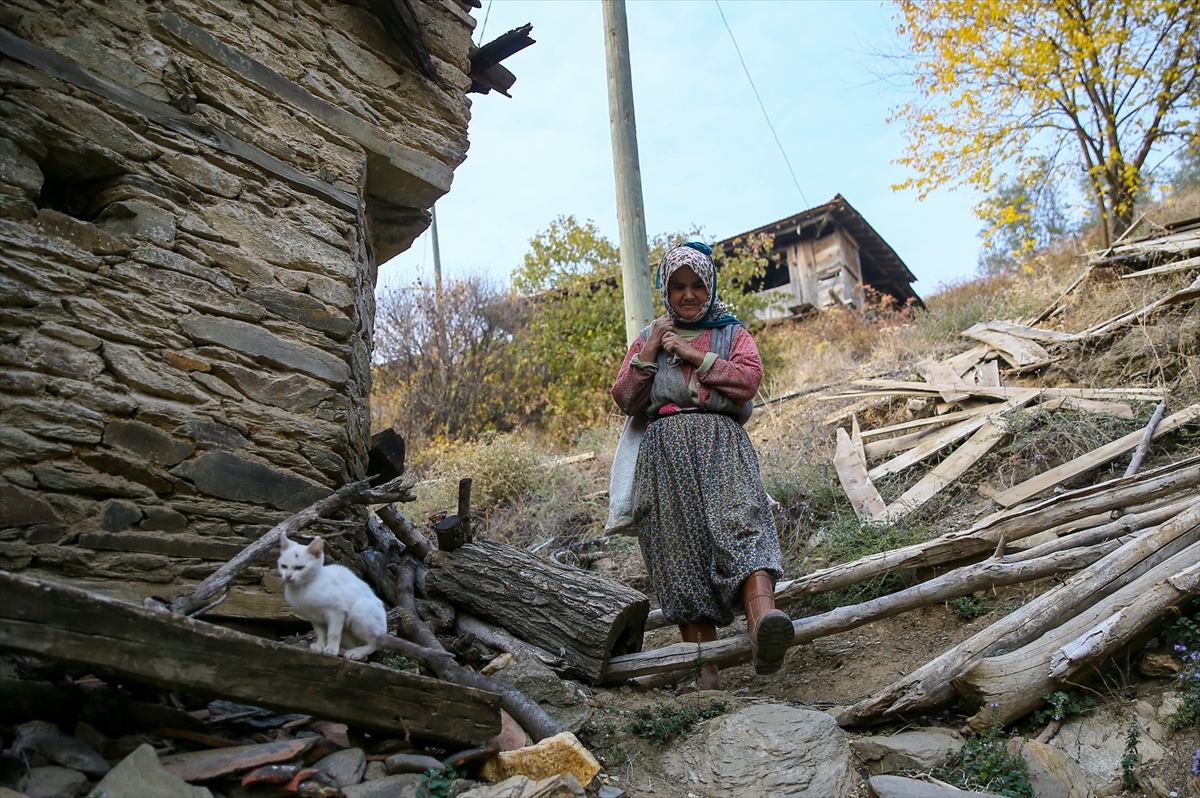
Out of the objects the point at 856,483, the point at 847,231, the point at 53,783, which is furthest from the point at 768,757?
the point at 847,231

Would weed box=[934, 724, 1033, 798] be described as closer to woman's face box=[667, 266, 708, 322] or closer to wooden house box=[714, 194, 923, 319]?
woman's face box=[667, 266, 708, 322]

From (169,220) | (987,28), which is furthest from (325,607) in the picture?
(987,28)

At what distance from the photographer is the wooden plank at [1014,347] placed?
7.37m

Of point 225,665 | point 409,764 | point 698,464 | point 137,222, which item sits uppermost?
point 137,222

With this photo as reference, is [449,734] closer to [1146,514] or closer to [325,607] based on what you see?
[325,607]

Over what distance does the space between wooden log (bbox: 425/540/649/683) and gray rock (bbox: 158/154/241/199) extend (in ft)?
7.29

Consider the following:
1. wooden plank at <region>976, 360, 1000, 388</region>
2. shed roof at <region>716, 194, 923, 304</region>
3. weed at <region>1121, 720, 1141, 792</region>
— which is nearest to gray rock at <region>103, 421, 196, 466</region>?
weed at <region>1121, 720, 1141, 792</region>

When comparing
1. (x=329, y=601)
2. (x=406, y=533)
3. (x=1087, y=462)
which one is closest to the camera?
(x=329, y=601)

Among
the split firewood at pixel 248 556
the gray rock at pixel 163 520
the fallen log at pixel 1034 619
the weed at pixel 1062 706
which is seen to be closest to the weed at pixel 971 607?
the fallen log at pixel 1034 619

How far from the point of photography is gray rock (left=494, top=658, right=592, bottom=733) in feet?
11.2

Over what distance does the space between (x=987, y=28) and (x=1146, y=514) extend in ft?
35.9

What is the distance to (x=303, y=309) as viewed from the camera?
3.90m

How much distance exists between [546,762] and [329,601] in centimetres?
102

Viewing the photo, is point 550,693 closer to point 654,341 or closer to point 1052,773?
point 654,341
